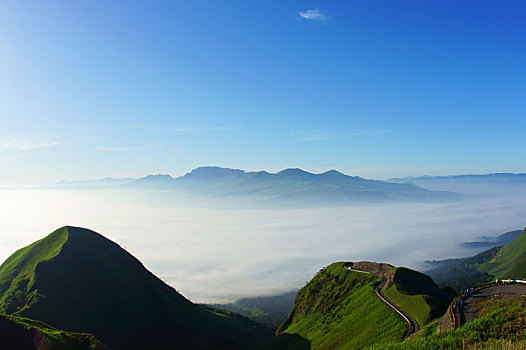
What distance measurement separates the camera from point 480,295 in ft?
138

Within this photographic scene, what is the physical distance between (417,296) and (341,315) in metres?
27.4

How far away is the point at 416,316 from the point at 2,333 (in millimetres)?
63729

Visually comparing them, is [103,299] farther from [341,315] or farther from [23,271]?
[341,315]

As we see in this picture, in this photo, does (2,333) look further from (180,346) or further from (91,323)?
(180,346)

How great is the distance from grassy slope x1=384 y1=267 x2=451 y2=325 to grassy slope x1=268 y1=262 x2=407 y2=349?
299cm

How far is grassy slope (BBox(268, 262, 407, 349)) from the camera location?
2270 inches

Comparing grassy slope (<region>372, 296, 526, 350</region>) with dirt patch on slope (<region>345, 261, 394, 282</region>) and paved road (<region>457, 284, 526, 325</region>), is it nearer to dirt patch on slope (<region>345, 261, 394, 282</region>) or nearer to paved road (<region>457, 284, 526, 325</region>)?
paved road (<region>457, 284, 526, 325</region>)

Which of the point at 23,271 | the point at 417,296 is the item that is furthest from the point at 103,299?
the point at 417,296

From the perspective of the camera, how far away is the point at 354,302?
8012 cm

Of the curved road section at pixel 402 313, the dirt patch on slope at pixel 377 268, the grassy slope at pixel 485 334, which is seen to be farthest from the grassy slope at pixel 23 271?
the grassy slope at pixel 485 334

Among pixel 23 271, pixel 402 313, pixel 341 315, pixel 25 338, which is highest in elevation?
pixel 25 338

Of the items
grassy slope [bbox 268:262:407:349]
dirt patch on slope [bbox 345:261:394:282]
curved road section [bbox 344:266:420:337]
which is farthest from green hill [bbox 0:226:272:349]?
curved road section [bbox 344:266:420:337]

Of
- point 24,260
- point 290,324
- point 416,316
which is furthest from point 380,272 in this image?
point 24,260

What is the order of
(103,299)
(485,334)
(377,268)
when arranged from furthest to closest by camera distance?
(103,299) → (377,268) → (485,334)
